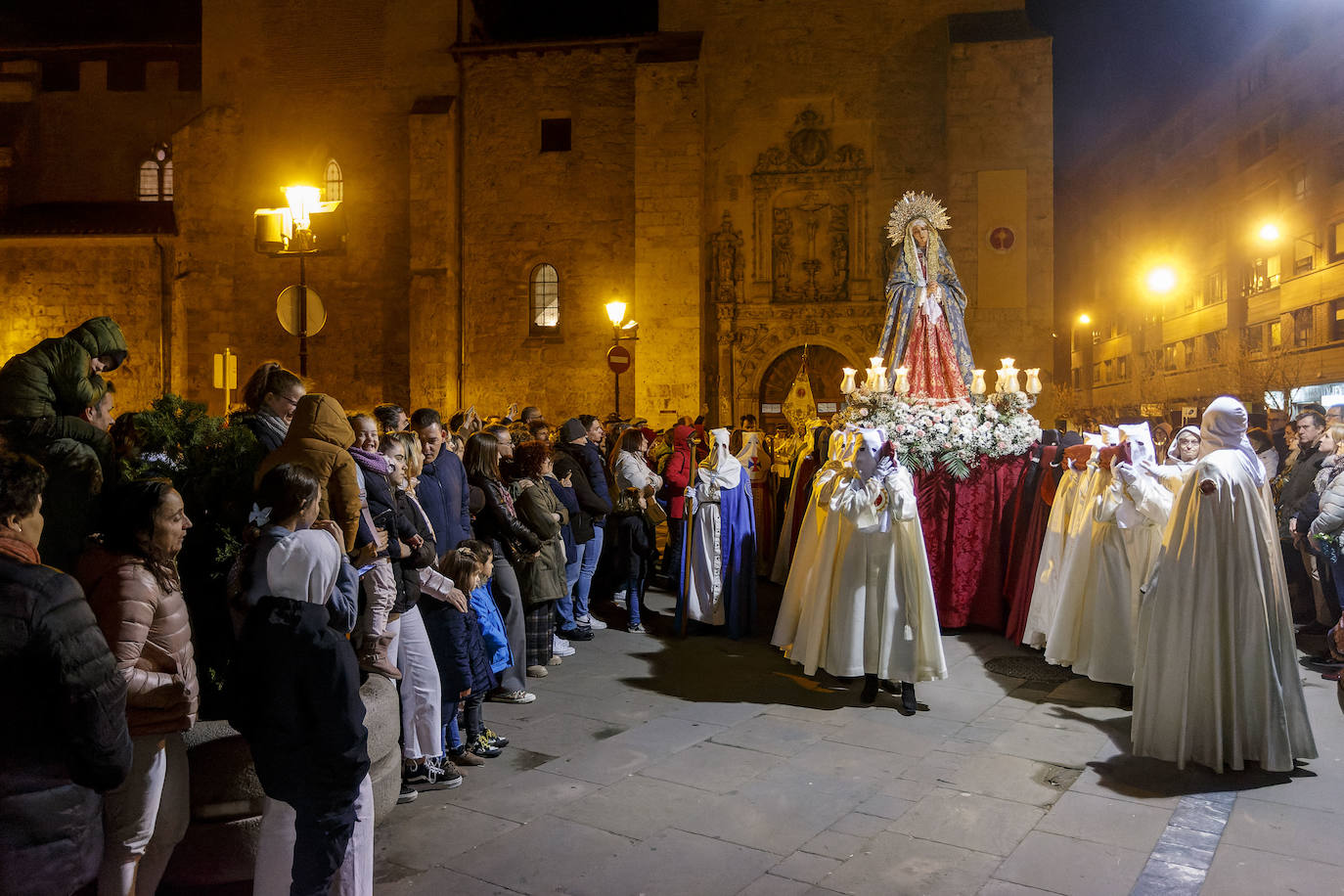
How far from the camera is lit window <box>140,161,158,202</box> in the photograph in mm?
→ 27844

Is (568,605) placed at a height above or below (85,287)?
below

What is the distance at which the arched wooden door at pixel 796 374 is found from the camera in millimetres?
21078

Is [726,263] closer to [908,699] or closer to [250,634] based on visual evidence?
[908,699]

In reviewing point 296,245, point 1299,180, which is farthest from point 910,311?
point 1299,180

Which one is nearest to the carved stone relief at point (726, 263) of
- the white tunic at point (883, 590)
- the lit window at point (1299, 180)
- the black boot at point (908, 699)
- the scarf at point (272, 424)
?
the white tunic at point (883, 590)

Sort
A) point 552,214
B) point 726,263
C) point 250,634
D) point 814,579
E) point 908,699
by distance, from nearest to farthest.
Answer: point 250,634
point 908,699
point 814,579
point 726,263
point 552,214

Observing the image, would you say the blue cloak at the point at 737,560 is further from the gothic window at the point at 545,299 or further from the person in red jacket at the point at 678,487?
A: the gothic window at the point at 545,299

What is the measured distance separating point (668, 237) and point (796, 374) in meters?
4.20

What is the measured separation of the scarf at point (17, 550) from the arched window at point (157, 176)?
2932 centimetres

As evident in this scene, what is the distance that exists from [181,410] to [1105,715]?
5998mm

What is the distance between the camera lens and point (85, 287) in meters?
24.1

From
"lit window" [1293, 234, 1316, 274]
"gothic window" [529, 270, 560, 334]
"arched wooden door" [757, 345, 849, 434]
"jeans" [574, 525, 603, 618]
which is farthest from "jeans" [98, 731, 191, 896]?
"lit window" [1293, 234, 1316, 274]

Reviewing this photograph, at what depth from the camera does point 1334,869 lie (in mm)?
4020

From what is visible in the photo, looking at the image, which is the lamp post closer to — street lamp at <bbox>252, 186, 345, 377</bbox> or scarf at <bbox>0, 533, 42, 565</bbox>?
street lamp at <bbox>252, 186, 345, 377</bbox>
